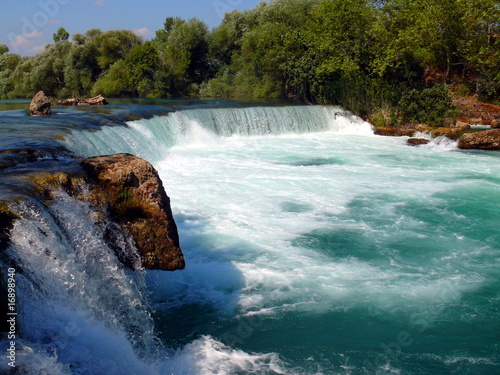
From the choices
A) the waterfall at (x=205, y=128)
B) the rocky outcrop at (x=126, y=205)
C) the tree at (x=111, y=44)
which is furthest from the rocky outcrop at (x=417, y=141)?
the tree at (x=111, y=44)

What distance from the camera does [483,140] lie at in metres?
17.8

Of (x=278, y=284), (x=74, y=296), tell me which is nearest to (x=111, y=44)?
(x=278, y=284)

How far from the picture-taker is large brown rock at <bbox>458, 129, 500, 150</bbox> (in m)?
17.8

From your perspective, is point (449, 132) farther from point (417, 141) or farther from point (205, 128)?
point (205, 128)

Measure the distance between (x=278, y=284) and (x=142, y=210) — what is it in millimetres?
2329

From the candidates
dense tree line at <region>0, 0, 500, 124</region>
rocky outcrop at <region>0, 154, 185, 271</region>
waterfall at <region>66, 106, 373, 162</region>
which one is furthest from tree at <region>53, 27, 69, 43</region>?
rocky outcrop at <region>0, 154, 185, 271</region>

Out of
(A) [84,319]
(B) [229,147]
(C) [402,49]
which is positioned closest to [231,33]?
(C) [402,49]

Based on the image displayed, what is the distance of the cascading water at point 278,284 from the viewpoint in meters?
4.74

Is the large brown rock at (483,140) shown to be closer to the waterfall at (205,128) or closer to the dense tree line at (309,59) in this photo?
the dense tree line at (309,59)

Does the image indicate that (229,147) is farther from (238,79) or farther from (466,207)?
(238,79)

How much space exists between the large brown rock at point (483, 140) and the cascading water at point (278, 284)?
5.99 m

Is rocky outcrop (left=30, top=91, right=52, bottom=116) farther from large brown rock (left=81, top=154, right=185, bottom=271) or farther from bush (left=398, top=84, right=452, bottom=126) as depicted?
bush (left=398, top=84, right=452, bottom=126)

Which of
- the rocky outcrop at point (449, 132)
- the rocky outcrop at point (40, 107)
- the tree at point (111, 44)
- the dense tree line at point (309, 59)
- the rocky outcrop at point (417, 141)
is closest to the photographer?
the rocky outcrop at point (40, 107)

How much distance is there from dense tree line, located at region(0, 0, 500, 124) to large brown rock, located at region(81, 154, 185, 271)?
62.0ft
